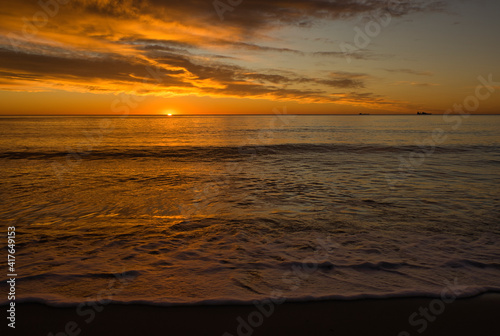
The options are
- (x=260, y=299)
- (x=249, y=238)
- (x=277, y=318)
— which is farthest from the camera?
(x=249, y=238)

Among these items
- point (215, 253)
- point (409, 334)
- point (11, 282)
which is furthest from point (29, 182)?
point (409, 334)

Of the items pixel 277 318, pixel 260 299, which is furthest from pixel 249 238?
pixel 277 318

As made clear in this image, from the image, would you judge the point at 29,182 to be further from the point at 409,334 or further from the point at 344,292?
the point at 409,334

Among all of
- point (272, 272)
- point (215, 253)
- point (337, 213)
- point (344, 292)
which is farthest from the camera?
point (337, 213)

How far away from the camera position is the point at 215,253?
236 inches

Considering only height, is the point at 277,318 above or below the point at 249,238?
below

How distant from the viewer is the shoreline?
12.3ft

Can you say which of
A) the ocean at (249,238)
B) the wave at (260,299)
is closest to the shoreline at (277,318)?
the wave at (260,299)

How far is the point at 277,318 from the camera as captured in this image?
3992 millimetres

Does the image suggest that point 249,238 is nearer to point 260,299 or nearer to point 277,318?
point 260,299

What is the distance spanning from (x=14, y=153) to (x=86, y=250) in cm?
2303

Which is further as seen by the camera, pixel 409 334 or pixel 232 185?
pixel 232 185

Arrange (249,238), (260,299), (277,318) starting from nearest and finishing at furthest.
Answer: (277,318) < (260,299) < (249,238)

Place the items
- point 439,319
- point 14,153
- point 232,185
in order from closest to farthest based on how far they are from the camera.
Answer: point 439,319 < point 232,185 < point 14,153
